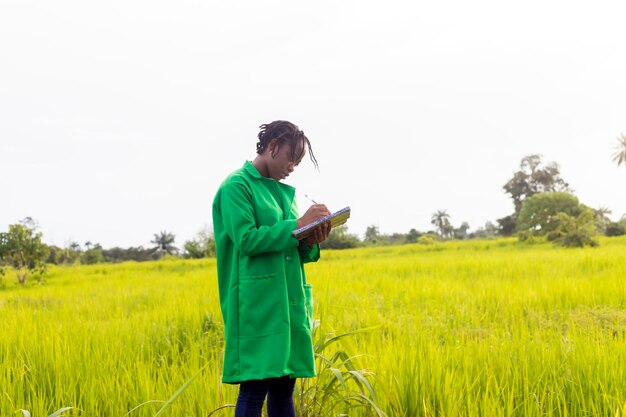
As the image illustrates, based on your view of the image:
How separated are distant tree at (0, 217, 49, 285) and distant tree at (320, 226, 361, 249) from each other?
69.8 feet

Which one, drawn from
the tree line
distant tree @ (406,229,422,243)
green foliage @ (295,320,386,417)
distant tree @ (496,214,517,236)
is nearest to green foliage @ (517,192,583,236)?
the tree line

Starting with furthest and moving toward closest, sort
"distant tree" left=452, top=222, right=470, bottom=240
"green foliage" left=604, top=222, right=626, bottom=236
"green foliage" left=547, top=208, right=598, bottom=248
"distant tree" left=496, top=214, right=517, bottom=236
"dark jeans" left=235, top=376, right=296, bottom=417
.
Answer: "distant tree" left=452, top=222, right=470, bottom=240
"distant tree" left=496, top=214, right=517, bottom=236
"green foliage" left=604, top=222, right=626, bottom=236
"green foliage" left=547, top=208, right=598, bottom=248
"dark jeans" left=235, top=376, right=296, bottom=417

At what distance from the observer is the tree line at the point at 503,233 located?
12344 mm

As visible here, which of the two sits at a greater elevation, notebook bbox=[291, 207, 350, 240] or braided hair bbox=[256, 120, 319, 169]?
braided hair bbox=[256, 120, 319, 169]

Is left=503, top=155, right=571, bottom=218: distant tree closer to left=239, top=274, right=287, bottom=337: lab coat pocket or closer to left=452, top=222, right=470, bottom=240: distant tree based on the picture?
left=452, top=222, right=470, bottom=240: distant tree

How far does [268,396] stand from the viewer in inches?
64.9

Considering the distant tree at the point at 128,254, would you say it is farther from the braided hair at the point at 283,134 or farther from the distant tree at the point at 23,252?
the braided hair at the point at 283,134

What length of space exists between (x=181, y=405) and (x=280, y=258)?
1.12 meters

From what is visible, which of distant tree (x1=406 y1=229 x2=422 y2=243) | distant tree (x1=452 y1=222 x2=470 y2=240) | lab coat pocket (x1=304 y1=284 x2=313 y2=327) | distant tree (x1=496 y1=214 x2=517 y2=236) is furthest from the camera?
distant tree (x1=452 y1=222 x2=470 y2=240)

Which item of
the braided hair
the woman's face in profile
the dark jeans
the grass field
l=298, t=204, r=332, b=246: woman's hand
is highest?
the braided hair

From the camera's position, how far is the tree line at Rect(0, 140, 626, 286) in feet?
40.5

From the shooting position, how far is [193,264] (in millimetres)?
15648

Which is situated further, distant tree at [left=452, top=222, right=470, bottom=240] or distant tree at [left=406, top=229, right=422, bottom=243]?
distant tree at [left=452, top=222, right=470, bottom=240]

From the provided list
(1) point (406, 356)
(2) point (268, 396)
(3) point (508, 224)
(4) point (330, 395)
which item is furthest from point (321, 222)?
(3) point (508, 224)
